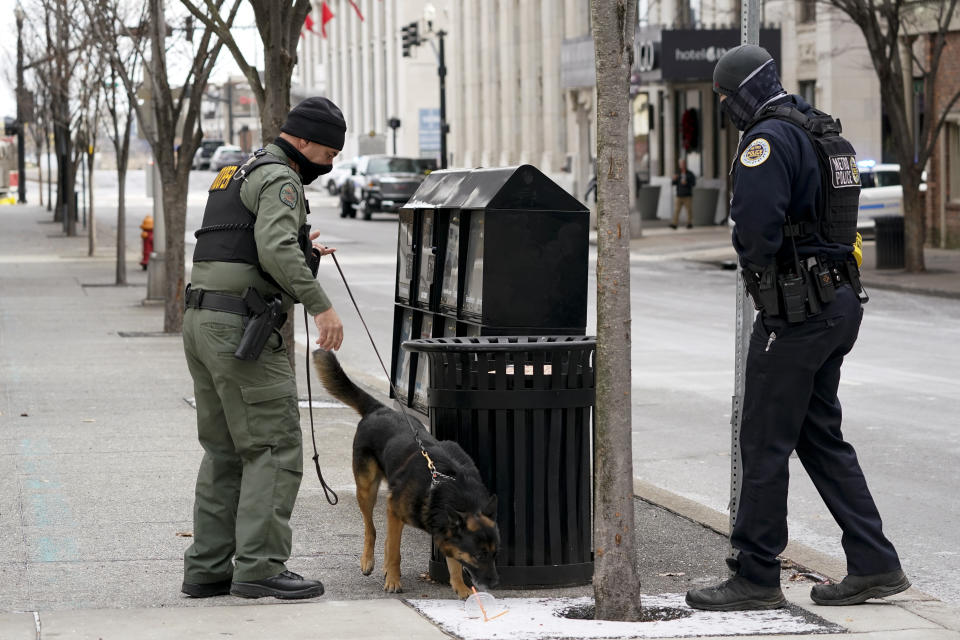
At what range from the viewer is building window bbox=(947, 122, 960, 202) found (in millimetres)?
29859

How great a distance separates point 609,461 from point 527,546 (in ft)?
2.31

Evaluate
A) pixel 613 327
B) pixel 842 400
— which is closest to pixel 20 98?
pixel 842 400

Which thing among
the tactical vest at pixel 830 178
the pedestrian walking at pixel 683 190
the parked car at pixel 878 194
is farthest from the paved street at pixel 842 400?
the pedestrian walking at pixel 683 190

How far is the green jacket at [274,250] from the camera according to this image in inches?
223

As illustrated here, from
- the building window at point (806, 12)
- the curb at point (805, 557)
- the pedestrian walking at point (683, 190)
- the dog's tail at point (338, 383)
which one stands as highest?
the building window at point (806, 12)

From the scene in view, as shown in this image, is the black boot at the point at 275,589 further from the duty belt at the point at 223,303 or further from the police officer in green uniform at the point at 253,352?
the duty belt at the point at 223,303

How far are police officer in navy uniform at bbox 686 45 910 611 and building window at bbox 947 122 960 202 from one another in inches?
1002

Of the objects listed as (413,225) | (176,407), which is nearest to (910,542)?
(413,225)

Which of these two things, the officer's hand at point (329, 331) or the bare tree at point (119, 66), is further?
the bare tree at point (119, 66)

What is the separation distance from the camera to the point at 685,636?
5328mm

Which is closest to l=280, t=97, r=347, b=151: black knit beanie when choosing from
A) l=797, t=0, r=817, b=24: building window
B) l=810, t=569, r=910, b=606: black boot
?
l=810, t=569, r=910, b=606: black boot

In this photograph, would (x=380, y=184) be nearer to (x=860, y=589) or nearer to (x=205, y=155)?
(x=860, y=589)

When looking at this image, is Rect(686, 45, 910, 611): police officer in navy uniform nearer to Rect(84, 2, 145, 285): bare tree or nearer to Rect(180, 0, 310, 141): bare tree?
Rect(180, 0, 310, 141): bare tree

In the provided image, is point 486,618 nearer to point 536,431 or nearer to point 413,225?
point 536,431
